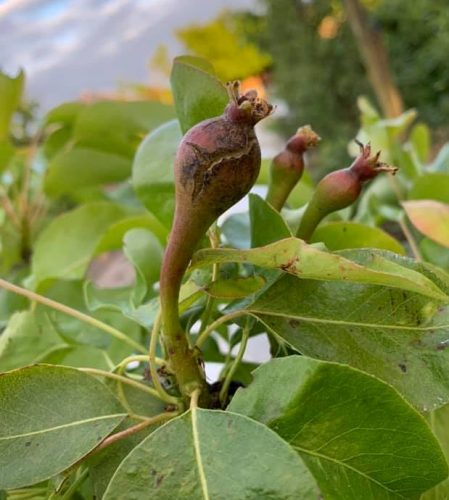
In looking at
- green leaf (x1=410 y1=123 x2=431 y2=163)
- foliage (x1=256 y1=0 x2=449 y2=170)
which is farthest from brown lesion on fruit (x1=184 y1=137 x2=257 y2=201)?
foliage (x1=256 y1=0 x2=449 y2=170)

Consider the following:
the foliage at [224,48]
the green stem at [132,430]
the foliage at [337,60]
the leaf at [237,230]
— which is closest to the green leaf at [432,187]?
the leaf at [237,230]

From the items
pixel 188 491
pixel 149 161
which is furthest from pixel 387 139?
pixel 188 491

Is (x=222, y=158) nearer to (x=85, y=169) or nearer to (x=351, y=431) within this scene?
(x=351, y=431)

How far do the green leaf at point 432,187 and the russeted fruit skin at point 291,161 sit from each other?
0.47 ft

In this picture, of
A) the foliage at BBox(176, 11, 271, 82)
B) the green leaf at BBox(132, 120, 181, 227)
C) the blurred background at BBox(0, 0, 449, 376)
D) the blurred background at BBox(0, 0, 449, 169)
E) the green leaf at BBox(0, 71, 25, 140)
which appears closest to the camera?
the green leaf at BBox(132, 120, 181, 227)

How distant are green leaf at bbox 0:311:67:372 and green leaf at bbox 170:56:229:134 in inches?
5.1

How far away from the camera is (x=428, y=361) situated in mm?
193

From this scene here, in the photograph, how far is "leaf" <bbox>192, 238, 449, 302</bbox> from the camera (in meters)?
0.17

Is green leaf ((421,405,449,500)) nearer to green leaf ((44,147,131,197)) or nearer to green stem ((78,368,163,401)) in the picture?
green stem ((78,368,163,401))

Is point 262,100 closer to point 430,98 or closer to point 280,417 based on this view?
point 280,417

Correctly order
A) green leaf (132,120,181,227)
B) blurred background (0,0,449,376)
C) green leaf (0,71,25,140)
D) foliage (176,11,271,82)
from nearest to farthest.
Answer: green leaf (132,120,181,227), blurred background (0,0,449,376), green leaf (0,71,25,140), foliage (176,11,271,82)

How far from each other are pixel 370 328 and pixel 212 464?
64 millimetres

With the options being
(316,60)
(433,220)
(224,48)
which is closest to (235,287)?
(433,220)

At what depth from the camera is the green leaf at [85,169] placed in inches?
18.6
